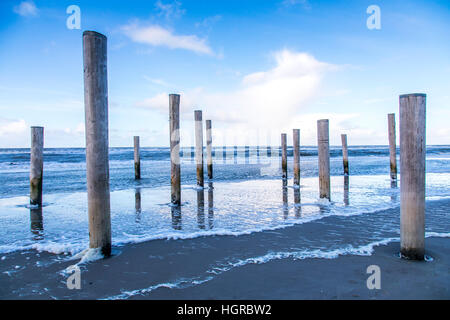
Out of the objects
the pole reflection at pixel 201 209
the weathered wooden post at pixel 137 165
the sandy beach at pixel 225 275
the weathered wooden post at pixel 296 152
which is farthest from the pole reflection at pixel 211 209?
the weathered wooden post at pixel 137 165

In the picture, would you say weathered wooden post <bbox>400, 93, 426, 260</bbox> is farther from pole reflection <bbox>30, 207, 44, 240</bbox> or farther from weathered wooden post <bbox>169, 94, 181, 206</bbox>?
pole reflection <bbox>30, 207, 44, 240</bbox>

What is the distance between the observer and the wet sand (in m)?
2.86

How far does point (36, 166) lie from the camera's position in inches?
311

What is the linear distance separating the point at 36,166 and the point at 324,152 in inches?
304

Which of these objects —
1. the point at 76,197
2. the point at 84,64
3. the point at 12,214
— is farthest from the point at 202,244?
the point at 76,197

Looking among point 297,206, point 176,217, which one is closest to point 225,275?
point 176,217

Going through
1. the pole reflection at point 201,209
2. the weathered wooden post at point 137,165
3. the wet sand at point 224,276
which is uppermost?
the weathered wooden post at point 137,165

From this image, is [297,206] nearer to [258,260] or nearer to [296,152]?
[258,260]

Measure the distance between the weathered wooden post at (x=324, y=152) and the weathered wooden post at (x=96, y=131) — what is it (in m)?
5.15

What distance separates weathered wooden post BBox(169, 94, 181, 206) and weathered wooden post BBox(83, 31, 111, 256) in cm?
340

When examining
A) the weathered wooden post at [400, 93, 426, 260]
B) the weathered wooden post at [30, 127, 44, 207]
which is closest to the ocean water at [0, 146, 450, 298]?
the weathered wooden post at [30, 127, 44, 207]

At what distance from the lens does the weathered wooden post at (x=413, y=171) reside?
348 centimetres

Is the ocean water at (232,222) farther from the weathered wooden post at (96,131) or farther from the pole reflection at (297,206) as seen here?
the weathered wooden post at (96,131)
